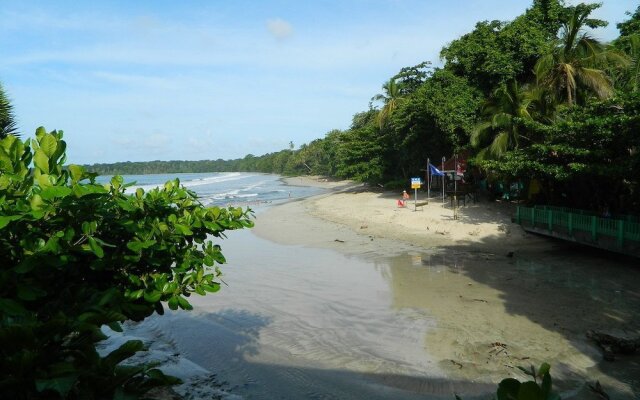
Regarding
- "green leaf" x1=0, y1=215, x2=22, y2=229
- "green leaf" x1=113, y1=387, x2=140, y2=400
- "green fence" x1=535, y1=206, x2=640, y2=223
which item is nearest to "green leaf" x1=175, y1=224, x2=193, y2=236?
"green leaf" x1=0, y1=215, x2=22, y2=229

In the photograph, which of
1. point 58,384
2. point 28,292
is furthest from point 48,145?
point 58,384

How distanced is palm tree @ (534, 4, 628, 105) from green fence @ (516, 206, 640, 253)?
17.5 ft

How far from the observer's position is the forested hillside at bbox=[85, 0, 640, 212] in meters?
12.7

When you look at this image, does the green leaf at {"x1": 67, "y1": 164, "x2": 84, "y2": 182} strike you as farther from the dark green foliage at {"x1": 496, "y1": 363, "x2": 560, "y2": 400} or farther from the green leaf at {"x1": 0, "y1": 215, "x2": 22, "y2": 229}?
the dark green foliage at {"x1": 496, "y1": 363, "x2": 560, "y2": 400}

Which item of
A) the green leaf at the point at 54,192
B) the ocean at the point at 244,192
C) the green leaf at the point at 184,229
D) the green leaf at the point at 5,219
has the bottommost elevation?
the ocean at the point at 244,192

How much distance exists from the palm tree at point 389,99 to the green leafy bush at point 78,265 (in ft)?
106

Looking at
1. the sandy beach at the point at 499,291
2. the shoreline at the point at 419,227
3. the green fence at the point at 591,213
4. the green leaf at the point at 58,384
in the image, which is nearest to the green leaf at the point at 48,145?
the green leaf at the point at 58,384

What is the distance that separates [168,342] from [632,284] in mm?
11516

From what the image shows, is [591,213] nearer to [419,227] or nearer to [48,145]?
[419,227]

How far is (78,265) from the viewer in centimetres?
269

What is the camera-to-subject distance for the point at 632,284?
10797mm

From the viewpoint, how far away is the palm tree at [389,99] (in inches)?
1382

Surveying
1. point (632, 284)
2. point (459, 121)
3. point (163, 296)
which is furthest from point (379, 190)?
point (163, 296)

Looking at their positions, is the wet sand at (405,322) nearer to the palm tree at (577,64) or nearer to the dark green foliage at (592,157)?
the dark green foliage at (592,157)
